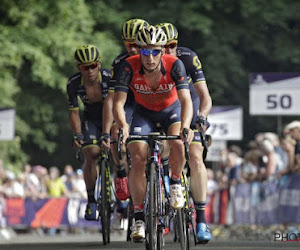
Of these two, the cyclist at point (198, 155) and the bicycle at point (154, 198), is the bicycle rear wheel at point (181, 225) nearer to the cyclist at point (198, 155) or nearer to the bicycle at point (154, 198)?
the bicycle at point (154, 198)

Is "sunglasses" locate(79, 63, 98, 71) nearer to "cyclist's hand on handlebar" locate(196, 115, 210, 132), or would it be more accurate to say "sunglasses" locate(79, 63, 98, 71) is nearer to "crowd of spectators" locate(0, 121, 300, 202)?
"cyclist's hand on handlebar" locate(196, 115, 210, 132)

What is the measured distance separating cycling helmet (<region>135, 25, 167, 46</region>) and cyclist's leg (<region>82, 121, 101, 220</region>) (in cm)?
378

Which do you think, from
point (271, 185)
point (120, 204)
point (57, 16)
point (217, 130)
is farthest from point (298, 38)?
point (120, 204)

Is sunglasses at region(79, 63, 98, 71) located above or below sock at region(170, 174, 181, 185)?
above

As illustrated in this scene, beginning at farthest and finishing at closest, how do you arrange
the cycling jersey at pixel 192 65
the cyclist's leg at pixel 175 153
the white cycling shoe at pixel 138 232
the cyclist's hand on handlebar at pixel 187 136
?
the cycling jersey at pixel 192 65 < the cyclist's leg at pixel 175 153 < the white cycling shoe at pixel 138 232 < the cyclist's hand on handlebar at pixel 187 136

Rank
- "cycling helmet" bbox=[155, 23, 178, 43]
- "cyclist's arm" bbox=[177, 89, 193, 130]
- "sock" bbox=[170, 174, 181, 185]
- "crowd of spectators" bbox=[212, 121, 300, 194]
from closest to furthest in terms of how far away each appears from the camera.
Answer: "cyclist's arm" bbox=[177, 89, 193, 130]
"sock" bbox=[170, 174, 181, 185]
"cycling helmet" bbox=[155, 23, 178, 43]
"crowd of spectators" bbox=[212, 121, 300, 194]

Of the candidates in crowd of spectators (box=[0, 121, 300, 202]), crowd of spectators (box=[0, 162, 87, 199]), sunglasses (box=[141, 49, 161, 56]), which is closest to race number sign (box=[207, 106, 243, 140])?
crowd of spectators (box=[0, 121, 300, 202])

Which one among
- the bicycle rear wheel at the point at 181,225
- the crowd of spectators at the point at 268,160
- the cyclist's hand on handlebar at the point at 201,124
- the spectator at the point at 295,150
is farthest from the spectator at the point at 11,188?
the cyclist's hand on handlebar at the point at 201,124

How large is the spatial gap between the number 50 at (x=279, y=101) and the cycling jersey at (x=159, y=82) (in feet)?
32.7

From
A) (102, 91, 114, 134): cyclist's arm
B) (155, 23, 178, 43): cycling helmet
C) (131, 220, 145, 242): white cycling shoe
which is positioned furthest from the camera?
(102, 91, 114, 134): cyclist's arm

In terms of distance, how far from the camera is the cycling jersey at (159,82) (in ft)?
37.4

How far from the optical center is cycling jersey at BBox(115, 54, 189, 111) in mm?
11406

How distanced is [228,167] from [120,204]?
26.4 feet

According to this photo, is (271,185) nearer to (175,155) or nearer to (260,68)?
(175,155)
